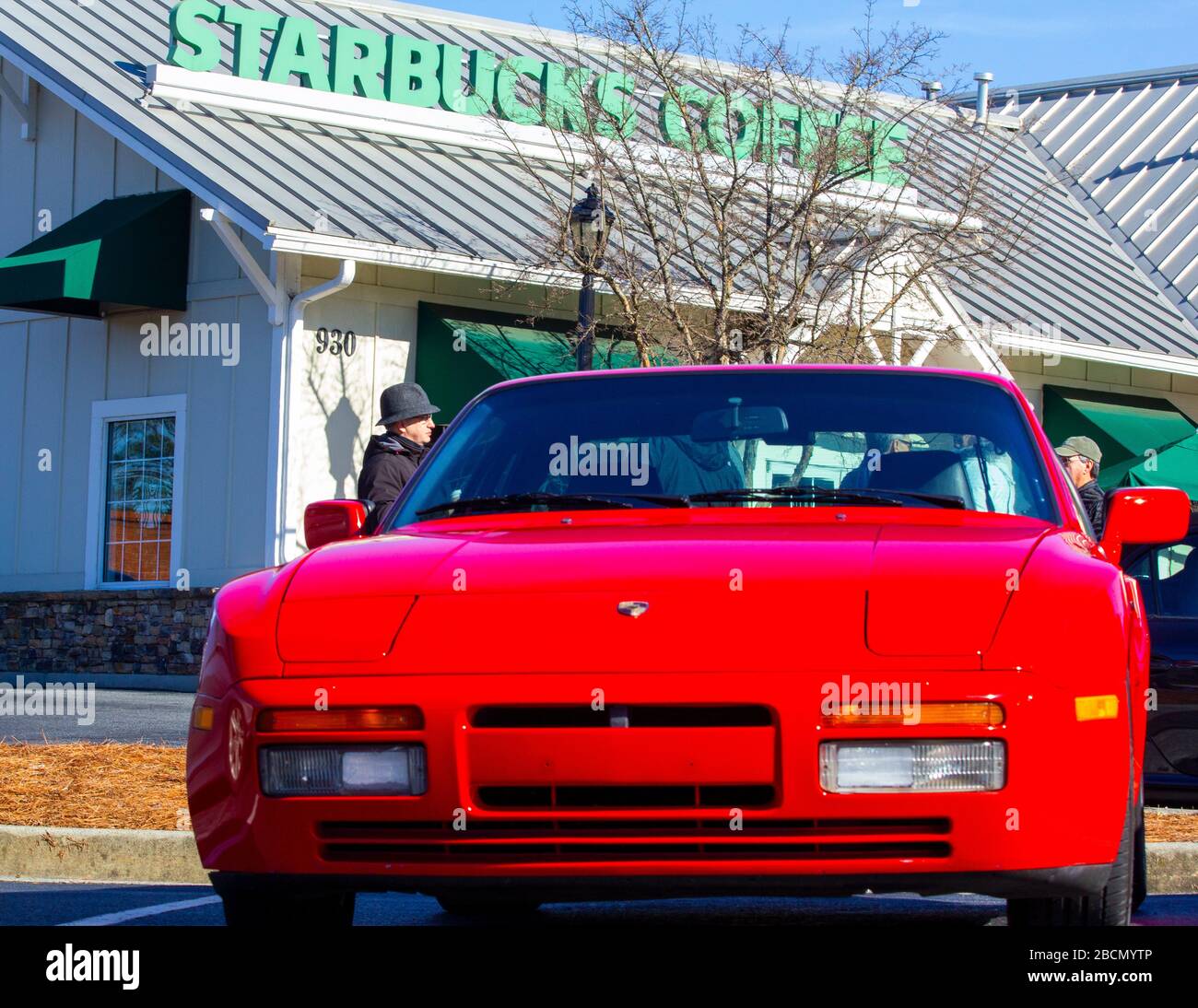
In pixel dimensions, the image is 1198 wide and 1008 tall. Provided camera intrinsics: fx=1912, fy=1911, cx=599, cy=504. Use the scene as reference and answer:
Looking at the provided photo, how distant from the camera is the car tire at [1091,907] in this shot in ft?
14.5

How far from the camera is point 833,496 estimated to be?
5.06m

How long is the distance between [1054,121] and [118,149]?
16835 mm

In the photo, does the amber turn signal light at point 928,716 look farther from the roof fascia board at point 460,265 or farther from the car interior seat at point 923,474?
the roof fascia board at point 460,265

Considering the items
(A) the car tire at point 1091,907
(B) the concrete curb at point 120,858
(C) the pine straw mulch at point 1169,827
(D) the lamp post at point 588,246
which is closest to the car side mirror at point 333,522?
(A) the car tire at point 1091,907

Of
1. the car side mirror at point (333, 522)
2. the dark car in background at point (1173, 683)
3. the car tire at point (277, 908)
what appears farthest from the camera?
the dark car in background at point (1173, 683)

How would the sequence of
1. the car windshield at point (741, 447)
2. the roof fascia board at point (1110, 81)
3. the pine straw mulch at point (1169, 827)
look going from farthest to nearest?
1. the roof fascia board at point (1110, 81)
2. the pine straw mulch at point (1169, 827)
3. the car windshield at point (741, 447)

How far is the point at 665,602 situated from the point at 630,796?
17.2 inches

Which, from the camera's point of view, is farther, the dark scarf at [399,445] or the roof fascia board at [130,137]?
the roof fascia board at [130,137]

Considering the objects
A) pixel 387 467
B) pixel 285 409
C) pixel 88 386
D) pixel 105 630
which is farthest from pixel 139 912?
pixel 88 386

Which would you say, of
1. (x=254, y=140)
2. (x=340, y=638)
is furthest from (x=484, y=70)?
(x=340, y=638)

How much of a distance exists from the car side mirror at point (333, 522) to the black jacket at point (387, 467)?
500 cm

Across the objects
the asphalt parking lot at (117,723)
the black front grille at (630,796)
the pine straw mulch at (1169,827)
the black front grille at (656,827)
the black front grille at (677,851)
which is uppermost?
the black front grille at (630,796)

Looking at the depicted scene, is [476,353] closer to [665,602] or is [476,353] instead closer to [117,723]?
[117,723]
